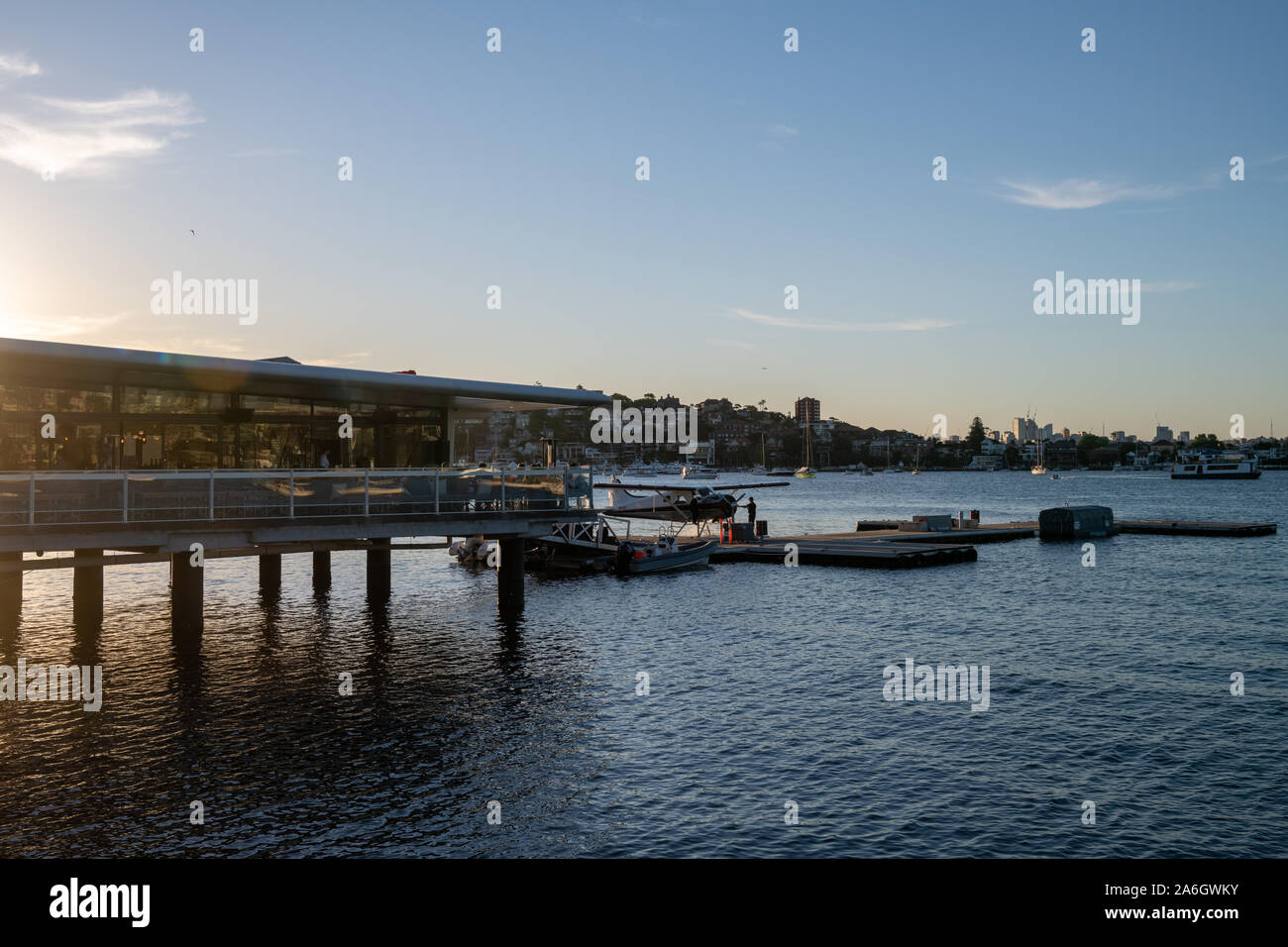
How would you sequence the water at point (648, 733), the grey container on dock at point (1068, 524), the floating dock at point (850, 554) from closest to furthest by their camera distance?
the water at point (648, 733)
the floating dock at point (850, 554)
the grey container on dock at point (1068, 524)

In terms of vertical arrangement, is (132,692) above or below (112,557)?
below

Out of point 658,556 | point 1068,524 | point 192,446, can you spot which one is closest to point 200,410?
point 192,446

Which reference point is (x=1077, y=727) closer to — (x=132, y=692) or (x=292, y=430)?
(x=132, y=692)

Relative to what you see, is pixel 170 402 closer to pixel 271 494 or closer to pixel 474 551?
pixel 271 494

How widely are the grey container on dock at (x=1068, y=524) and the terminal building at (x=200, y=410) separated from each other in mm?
49953

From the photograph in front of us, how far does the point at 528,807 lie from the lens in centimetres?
1748

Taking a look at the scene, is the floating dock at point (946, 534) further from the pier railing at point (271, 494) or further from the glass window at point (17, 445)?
the glass window at point (17, 445)

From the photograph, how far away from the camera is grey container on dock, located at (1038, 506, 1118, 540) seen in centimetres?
7244

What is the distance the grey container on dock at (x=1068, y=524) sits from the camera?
72.4 m

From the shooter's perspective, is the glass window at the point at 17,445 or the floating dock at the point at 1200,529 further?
the floating dock at the point at 1200,529

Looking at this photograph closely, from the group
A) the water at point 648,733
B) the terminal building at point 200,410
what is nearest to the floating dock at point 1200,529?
the water at point 648,733
